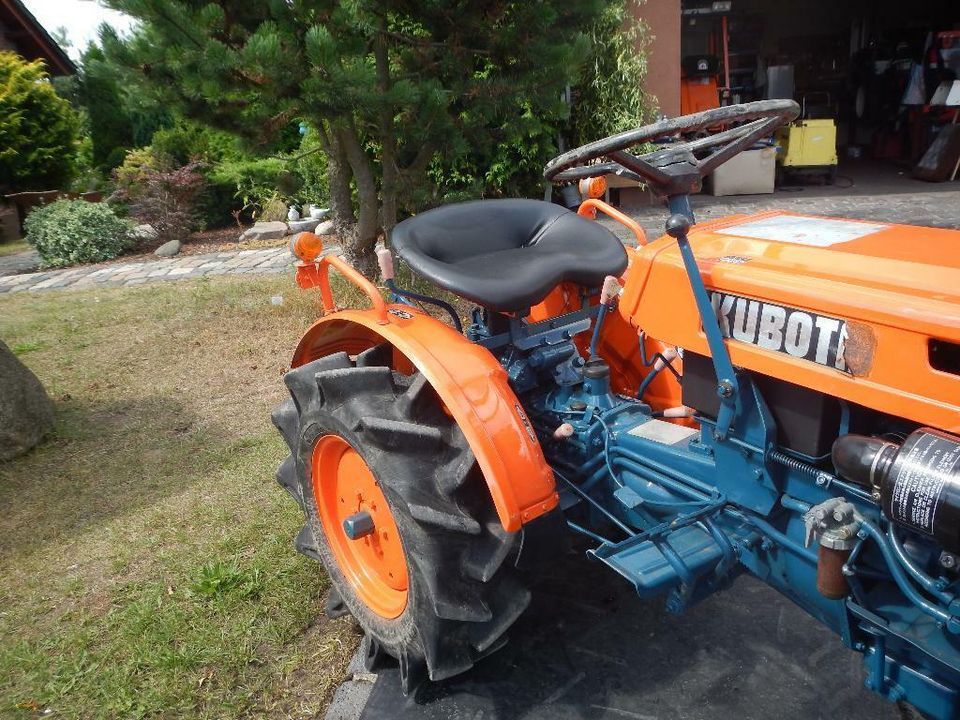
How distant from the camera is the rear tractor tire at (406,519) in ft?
5.50

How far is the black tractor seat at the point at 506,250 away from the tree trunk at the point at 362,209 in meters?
2.98

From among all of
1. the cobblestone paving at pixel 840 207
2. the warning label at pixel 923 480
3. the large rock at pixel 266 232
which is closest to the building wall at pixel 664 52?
the cobblestone paving at pixel 840 207

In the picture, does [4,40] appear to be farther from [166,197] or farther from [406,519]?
[406,519]

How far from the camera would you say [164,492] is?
10.2 feet

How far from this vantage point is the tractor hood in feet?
4.21

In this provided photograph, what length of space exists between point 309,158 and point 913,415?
8244 millimetres

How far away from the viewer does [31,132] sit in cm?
1178

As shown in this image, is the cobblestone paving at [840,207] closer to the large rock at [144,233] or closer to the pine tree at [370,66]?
the pine tree at [370,66]

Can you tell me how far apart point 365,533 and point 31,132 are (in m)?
12.7

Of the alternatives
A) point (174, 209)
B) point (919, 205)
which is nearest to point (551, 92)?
point (919, 205)

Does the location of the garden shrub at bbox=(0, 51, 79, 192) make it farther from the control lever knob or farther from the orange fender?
the control lever knob

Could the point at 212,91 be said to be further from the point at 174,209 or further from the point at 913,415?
the point at 174,209

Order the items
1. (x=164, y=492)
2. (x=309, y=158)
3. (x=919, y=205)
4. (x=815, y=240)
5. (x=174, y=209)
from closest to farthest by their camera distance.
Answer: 1. (x=815, y=240)
2. (x=164, y=492)
3. (x=919, y=205)
4. (x=309, y=158)
5. (x=174, y=209)

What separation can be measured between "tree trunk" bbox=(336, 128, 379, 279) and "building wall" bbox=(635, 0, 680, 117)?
4107mm
